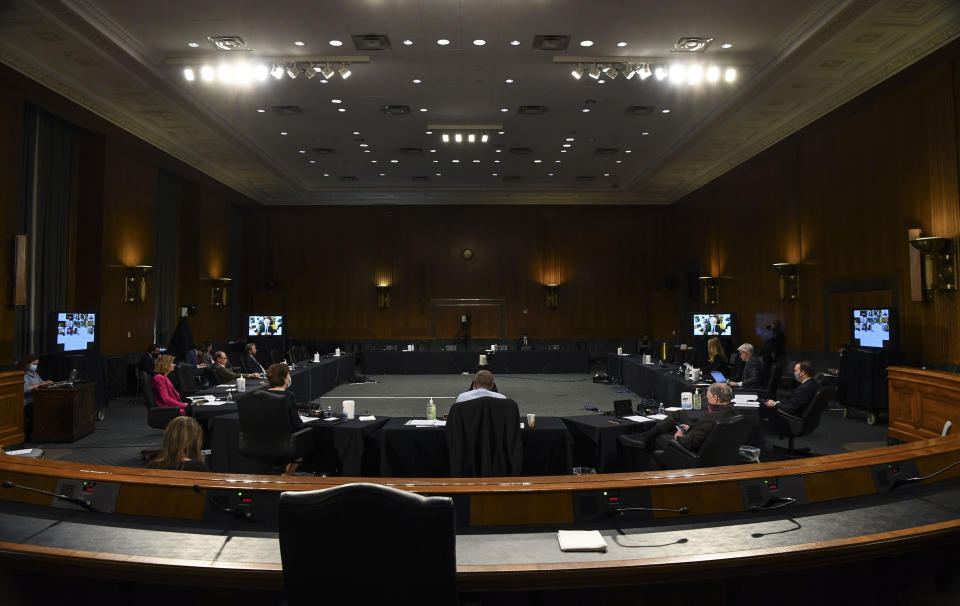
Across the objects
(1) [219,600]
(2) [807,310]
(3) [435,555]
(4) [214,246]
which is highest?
(4) [214,246]

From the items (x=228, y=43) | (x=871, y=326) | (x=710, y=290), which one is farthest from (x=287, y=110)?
(x=710, y=290)

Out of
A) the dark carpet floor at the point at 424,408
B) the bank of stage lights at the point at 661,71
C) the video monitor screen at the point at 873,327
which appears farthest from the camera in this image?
the video monitor screen at the point at 873,327

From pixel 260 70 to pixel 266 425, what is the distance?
5.33m

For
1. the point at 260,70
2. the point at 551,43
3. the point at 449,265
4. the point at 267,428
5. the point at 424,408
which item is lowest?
the point at 424,408

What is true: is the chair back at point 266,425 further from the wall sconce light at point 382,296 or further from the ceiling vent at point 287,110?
the wall sconce light at point 382,296

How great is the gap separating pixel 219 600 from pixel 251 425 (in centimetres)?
277

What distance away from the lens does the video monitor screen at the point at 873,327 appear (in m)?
8.10

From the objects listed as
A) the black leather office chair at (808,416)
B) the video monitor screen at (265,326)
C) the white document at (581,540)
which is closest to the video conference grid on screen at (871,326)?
the black leather office chair at (808,416)

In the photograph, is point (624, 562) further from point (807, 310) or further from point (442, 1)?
point (807, 310)

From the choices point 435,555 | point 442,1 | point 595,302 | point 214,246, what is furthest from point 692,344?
point 435,555

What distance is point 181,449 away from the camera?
3221mm

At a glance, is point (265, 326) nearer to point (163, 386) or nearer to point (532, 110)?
point (163, 386)

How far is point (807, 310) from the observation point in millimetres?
10602

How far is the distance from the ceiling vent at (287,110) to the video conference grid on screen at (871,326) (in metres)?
9.35
